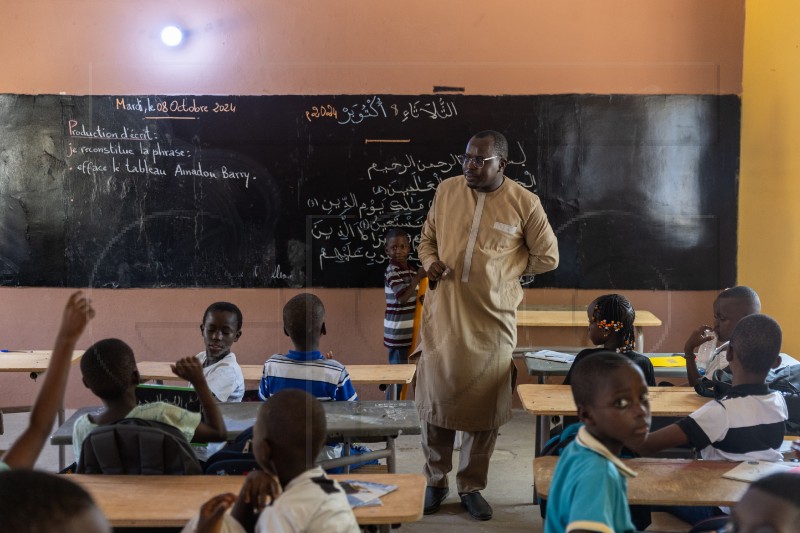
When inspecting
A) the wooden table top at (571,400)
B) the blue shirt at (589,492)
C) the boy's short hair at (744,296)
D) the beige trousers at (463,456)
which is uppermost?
the boy's short hair at (744,296)

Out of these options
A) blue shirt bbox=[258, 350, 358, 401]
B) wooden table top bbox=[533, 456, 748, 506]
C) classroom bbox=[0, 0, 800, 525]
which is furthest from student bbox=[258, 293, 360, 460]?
classroom bbox=[0, 0, 800, 525]

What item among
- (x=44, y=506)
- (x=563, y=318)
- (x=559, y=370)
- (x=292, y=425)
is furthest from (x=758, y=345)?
(x=563, y=318)

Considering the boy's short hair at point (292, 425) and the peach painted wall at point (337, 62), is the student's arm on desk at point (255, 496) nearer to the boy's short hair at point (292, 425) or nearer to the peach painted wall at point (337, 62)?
the boy's short hair at point (292, 425)

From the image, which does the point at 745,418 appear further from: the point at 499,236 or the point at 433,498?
the point at 433,498

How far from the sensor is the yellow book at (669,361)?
4.13 m

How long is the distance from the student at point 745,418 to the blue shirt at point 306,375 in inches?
47.0

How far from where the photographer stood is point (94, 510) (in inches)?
41.8

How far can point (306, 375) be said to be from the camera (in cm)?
320

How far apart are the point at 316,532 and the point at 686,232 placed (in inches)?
178

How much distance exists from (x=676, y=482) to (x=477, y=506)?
5.16 ft

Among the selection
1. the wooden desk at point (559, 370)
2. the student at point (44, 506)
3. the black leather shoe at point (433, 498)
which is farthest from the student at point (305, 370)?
the student at point (44, 506)

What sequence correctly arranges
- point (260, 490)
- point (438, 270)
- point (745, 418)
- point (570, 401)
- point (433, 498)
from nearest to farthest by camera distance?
point (260, 490), point (745, 418), point (570, 401), point (438, 270), point (433, 498)

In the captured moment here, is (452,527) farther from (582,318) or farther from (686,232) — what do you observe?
(686,232)

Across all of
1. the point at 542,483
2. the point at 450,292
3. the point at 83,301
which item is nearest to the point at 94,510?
the point at 83,301
